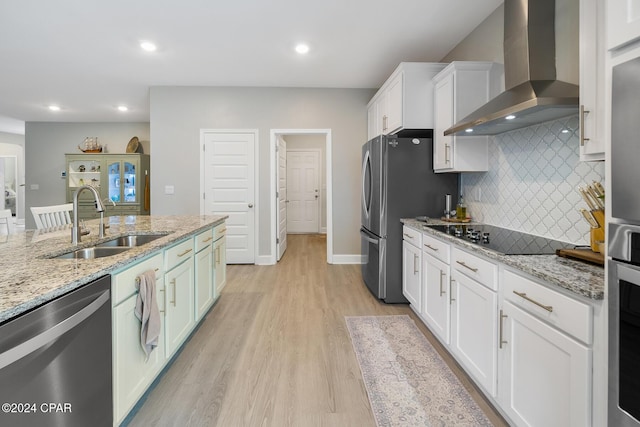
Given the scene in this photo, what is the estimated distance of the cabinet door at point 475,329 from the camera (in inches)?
63.7

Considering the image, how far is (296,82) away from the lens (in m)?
4.64

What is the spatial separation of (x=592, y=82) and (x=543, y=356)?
1132 mm

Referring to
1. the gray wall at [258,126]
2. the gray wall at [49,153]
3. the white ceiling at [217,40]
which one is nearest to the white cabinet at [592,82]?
the white ceiling at [217,40]

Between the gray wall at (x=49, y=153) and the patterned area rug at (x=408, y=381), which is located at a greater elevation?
the gray wall at (x=49, y=153)

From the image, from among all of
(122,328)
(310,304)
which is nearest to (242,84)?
(310,304)

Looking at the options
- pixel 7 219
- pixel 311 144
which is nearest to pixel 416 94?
pixel 7 219

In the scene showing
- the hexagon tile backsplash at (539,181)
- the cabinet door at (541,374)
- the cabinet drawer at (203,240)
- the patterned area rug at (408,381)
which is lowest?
the patterned area rug at (408,381)

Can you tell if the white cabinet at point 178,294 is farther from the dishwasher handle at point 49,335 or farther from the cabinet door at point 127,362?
the dishwasher handle at point 49,335

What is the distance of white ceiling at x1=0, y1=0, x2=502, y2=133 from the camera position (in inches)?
109

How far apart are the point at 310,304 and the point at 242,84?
3.35 meters

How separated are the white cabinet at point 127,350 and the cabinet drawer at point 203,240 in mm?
786

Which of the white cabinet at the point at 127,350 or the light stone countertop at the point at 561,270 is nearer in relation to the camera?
the light stone countertop at the point at 561,270

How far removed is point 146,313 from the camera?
1.55 metres

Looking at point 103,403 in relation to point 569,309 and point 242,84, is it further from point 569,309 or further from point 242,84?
point 242,84
